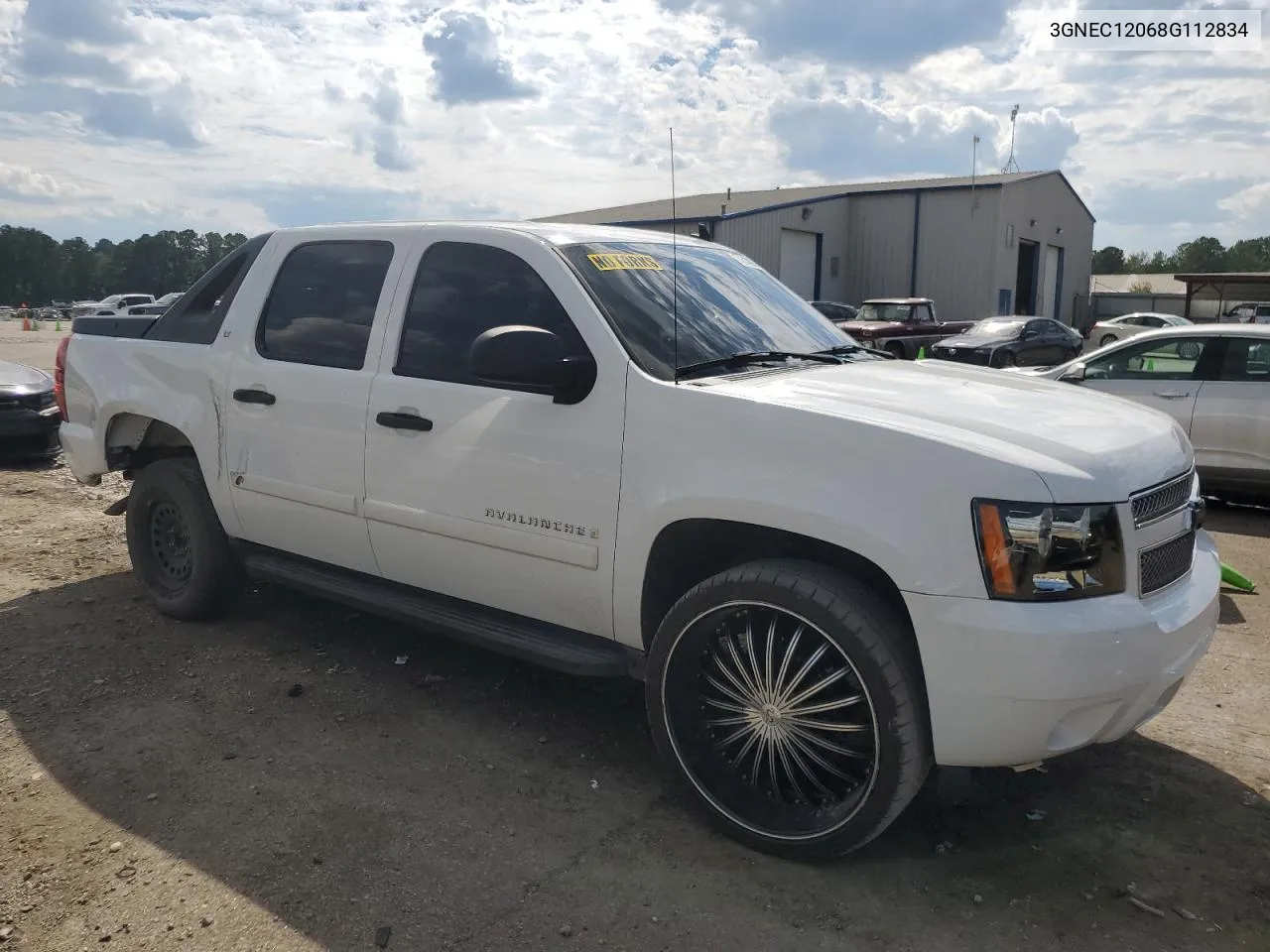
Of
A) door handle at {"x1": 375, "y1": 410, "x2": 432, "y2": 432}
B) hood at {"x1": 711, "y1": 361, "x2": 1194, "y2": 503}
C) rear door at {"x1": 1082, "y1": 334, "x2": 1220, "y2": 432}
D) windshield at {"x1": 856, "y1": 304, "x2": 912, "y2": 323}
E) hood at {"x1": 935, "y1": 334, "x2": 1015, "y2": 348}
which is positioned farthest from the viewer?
windshield at {"x1": 856, "y1": 304, "x2": 912, "y2": 323}

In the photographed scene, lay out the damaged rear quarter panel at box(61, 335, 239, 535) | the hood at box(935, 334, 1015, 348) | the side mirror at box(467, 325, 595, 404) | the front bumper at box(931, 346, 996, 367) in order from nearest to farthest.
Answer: the side mirror at box(467, 325, 595, 404)
the damaged rear quarter panel at box(61, 335, 239, 535)
the front bumper at box(931, 346, 996, 367)
the hood at box(935, 334, 1015, 348)

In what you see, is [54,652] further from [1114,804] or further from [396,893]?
[1114,804]

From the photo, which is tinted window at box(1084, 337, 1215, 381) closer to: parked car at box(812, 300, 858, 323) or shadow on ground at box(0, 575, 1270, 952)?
shadow on ground at box(0, 575, 1270, 952)

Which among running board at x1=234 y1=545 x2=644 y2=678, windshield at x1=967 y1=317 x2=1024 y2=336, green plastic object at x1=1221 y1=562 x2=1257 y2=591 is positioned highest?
windshield at x1=967 y1=317 x2=1024 y2=336

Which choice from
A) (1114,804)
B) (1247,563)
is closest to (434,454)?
(1114,804)

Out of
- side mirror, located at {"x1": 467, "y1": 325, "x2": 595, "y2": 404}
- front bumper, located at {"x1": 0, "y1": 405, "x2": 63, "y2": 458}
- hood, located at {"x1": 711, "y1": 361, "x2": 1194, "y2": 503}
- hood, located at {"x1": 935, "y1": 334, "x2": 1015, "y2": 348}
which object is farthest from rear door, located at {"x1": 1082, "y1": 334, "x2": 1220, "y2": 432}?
hood, located at {"x1": 935, "y1": 334, "x2": 1015, "y2": 348}

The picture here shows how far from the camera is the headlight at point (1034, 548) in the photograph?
2545 mm

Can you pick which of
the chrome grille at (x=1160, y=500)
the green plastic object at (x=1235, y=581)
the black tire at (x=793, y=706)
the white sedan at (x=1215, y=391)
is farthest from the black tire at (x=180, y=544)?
the white sedan at (x=1215, y=391)

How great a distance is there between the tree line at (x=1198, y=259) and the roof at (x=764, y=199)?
6650 cm

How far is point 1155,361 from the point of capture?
8242 mm

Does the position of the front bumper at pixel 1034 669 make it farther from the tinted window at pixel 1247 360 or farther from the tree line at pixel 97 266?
the tree line at pixel 97 266

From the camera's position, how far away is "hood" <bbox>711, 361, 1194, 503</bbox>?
2648 mm

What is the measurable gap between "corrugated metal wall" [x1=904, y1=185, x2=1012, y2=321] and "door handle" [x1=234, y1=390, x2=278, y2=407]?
104ft

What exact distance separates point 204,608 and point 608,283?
9.16ft
